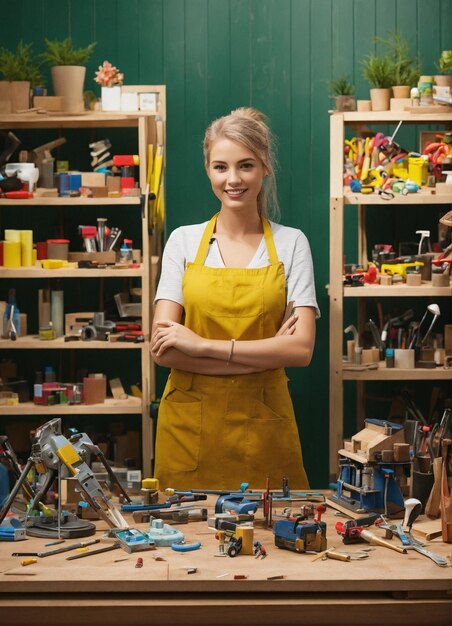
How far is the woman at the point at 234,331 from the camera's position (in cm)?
347

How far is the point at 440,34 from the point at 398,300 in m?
1.43

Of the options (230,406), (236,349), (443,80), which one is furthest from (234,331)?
(443,80)

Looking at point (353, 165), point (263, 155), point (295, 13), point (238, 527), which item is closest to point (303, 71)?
point (295, 13)

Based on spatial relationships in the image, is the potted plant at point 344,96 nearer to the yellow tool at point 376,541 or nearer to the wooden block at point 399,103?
the wooden block at point 399,103

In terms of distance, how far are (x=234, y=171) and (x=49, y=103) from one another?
5.89ft

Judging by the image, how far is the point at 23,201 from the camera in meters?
4.84

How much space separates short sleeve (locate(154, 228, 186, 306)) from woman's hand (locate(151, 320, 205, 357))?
13 centimetres

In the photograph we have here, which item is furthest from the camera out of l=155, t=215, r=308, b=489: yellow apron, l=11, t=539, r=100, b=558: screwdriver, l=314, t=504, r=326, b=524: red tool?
l=155, t=215, r=308, b=489: yellow apron

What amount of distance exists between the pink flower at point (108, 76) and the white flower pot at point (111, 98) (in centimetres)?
3

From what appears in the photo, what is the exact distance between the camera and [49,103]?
193 inches

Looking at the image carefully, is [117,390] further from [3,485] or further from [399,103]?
[3,485]

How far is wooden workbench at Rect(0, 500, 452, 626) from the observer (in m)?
2.25

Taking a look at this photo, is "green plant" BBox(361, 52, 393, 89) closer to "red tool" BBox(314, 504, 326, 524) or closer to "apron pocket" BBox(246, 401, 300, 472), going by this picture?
"apron pocket" BBox(246, 401, 300, 472)

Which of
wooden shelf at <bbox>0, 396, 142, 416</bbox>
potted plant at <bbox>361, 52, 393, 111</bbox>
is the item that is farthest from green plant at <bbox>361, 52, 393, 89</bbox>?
wooden shelf at <bbox>0, 396, 142, 416</bbox>
